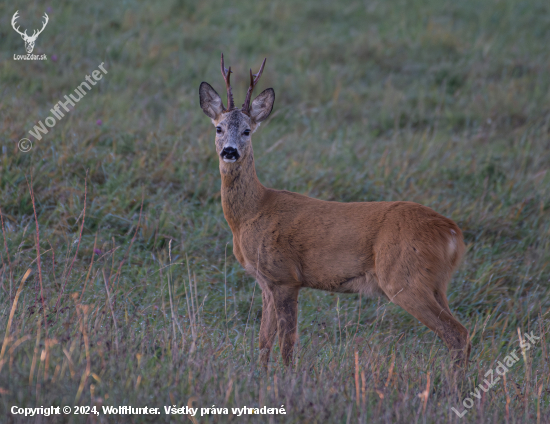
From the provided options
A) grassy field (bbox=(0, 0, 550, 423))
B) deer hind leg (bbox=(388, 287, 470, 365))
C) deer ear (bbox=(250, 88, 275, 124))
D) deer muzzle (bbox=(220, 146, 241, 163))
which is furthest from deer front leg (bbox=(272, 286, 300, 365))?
deer ear (bbox=(250, 88, 275, 124))

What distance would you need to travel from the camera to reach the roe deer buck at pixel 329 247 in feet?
13.5

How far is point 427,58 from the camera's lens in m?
11.4

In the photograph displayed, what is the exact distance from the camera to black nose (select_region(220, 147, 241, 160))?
14.6 feet

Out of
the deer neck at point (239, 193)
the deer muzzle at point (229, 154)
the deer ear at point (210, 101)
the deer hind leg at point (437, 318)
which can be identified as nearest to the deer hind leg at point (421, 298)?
the deer hind leg at point (437, 318)

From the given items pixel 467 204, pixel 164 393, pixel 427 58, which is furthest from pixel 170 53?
pixel 164 393

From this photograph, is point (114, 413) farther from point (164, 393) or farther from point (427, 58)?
Result: point (427, 58)

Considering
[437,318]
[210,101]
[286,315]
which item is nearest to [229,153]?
[210,101]

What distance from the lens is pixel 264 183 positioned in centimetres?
669

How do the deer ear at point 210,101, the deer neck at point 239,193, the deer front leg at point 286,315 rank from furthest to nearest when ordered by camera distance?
the deer ear at point 210,101, the deer neck at point 239,193, the deer front leg at point 286,315

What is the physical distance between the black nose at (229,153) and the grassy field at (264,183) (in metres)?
0.84

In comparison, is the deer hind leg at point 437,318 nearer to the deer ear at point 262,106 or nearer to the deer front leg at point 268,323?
the deer front leg at point 268,323

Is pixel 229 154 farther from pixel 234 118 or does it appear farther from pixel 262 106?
pixel 262 106

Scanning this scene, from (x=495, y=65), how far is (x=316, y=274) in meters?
8.41

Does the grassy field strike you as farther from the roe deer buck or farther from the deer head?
the deer head
